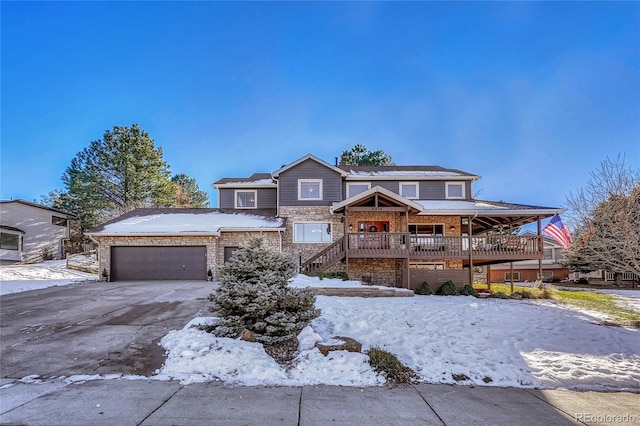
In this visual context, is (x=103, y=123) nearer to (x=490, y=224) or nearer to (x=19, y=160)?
(x=19, y=160)

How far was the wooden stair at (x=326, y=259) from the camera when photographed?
1496cm

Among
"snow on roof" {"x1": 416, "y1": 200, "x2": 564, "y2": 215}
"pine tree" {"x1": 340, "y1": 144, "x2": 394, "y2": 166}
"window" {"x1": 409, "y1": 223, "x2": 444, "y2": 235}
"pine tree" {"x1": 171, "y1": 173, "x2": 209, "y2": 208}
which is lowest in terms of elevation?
"window" {"x1": 409, "y1": 223, "x2": 444, "y2": 235}

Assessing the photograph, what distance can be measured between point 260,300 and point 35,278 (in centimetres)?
1829

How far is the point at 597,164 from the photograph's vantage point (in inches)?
375

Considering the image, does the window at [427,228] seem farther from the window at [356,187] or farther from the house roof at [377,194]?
the window at [356,187]

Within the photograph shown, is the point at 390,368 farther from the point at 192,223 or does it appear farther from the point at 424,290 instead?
the point at 192,223

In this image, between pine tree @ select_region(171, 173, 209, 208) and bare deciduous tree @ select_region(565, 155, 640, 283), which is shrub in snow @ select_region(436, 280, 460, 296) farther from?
pine tree @ select_region(171, 173, 209, 208)

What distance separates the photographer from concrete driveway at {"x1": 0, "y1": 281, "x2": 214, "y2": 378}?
5.15 meters

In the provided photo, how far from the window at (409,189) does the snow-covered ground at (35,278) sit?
18.2 m

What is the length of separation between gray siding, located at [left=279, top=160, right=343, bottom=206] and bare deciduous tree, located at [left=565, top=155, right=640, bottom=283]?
10.9 meters

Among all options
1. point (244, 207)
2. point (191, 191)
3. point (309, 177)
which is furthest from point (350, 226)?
point (191, 191)

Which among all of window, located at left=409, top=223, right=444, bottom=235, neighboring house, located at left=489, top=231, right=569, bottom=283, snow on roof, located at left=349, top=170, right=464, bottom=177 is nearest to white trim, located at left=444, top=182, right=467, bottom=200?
snow on roof, located at left=349, top=170, right=464, bottom=177

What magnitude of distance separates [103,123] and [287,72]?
75.1ft

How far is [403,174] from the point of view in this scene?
1934cm
